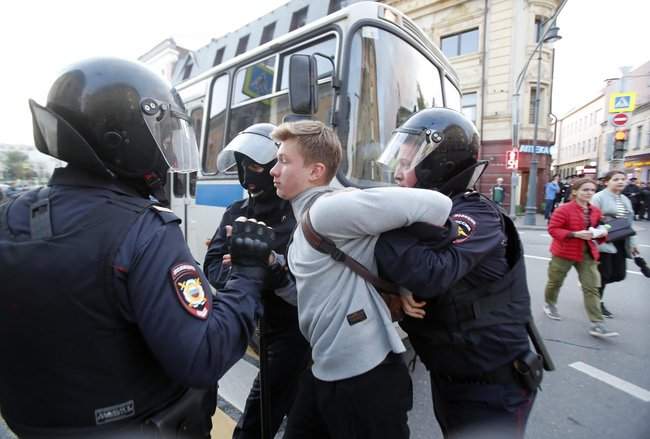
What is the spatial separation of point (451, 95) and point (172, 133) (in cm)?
413

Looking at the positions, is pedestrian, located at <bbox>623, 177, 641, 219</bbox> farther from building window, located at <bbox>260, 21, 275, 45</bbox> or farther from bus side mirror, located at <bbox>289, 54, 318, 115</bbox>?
bus side mirror, located at <bbox>289, 54, 318, 115</bbox>

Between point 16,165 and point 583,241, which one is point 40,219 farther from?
point 583,241

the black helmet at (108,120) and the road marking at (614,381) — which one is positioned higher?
the black helmet at (108,120)

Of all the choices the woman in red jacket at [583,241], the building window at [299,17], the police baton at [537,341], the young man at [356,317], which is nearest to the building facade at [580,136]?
the woman in red jacket at [583,241]

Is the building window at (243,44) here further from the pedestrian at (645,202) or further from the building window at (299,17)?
the pedestrian at (645,202)

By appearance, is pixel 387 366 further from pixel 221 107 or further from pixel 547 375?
pixel 221 107

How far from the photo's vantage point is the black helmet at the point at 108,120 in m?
1.06

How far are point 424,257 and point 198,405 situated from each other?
2.86ft

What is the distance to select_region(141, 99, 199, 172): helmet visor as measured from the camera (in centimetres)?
119

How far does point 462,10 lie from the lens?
19.0m

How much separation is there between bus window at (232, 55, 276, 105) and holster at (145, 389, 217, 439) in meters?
3.15

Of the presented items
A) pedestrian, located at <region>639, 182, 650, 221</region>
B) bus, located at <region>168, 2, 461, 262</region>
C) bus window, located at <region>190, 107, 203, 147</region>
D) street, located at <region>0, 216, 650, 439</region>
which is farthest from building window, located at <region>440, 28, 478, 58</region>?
bus window, located at <region>190, 107, 203, 147</region>

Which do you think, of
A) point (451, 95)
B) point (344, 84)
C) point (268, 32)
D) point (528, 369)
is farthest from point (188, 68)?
point (528, 369)

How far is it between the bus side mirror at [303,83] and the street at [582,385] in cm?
227
